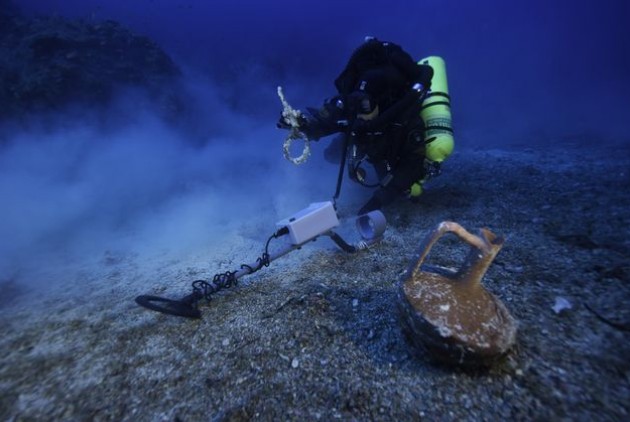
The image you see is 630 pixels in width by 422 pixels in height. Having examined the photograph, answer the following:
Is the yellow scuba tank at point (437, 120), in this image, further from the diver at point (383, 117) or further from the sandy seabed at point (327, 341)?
the sandy seabed at point (327, 341)

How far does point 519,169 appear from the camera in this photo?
6.08 m

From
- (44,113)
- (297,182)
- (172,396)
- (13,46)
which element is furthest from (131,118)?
(172,396)

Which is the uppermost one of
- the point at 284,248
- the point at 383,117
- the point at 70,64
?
the point at 70,64

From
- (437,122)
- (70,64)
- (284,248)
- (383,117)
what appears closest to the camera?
(284,248)

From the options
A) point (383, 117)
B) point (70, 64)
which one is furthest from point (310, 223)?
point (70, 64)

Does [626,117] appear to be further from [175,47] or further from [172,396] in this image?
[175,47]

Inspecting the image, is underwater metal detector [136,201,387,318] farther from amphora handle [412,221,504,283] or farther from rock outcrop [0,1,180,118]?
rock outcrop [0,1,180,118]

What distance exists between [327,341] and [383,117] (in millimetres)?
3186

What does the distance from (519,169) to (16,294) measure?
8723 mm

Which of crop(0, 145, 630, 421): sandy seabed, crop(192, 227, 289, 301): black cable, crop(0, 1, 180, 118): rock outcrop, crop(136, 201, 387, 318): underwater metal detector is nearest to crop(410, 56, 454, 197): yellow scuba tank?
crop(0, 145, 630, 421): sandy seabed

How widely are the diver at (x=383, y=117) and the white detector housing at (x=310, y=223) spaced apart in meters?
1.58

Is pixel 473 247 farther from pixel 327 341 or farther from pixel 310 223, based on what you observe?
pixel 310 223

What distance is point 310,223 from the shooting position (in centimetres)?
300

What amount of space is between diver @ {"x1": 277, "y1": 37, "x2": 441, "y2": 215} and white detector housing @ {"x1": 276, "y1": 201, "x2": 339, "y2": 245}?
62.3 inches
